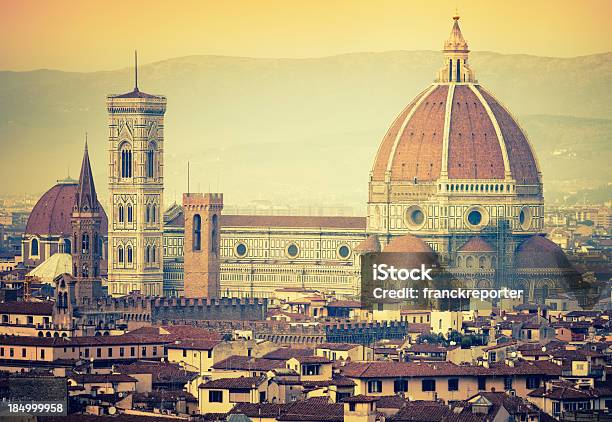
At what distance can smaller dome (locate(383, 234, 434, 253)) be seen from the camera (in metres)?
168

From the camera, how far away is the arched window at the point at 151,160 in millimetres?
178000

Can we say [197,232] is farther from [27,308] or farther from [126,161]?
[27,308]

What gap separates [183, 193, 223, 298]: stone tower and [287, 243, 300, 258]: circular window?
12955mm

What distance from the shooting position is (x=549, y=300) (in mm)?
155875

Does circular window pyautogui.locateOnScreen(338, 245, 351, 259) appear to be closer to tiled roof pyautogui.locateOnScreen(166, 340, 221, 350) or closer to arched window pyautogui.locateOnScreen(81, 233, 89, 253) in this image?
arched window pyautogui.locateOnScreen(81, 233, 89, 253)

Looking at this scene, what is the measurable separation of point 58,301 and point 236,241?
6423 cm

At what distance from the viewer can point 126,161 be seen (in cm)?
17788

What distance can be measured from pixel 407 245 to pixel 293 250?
17083mm

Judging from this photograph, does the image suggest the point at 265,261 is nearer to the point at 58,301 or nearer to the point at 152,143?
the point at 152,143

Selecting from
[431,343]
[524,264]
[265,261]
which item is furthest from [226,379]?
[265,261]

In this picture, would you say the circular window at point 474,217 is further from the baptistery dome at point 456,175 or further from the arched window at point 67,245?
the arched window at point 67,245

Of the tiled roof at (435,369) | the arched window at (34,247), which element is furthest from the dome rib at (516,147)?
the tiled roof at (435,369)

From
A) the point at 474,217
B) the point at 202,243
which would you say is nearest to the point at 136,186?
the point at 202,243

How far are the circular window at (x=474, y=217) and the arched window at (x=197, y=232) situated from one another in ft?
58.7
